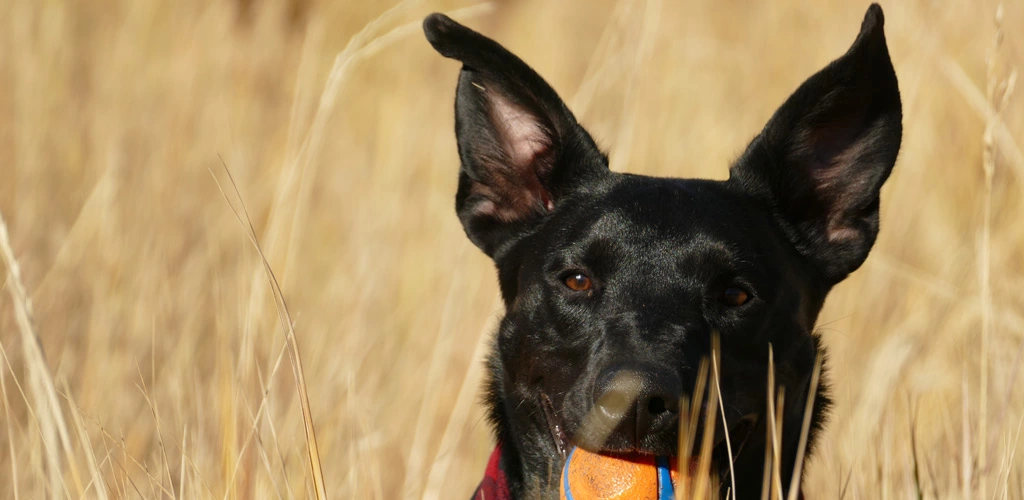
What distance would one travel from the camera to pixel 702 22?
26.4 ft

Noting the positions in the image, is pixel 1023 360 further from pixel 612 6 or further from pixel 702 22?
pixel 612 6

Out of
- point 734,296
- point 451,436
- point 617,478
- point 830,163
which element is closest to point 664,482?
point 617,478

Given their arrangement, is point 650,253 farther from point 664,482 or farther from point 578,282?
point 664,482

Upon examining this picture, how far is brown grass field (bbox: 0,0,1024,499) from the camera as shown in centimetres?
473

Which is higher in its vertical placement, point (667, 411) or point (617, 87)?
point (617, 87)

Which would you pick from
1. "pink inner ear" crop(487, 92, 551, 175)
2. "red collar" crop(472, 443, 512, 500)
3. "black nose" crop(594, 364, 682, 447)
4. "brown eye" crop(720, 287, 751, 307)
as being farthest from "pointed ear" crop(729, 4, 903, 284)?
"red collar" crop(472, 443, 512, 500)

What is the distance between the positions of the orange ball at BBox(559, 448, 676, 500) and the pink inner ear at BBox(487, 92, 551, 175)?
3.61 ft

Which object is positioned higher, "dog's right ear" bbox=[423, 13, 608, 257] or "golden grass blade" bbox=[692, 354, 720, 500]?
"dog's right ear" bbox=[423, 13, 608, 257]

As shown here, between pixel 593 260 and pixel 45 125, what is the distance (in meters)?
3.94

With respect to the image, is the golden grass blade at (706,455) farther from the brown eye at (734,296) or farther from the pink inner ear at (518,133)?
the pink inner ear at (518,133)

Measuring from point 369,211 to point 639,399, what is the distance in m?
4.49

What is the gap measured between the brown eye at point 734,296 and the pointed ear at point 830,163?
1.62 ft

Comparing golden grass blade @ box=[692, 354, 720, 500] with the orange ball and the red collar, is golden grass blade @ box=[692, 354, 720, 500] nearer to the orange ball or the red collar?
the orange ball

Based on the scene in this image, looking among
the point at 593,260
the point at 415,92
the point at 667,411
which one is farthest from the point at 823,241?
the point at 415,92
